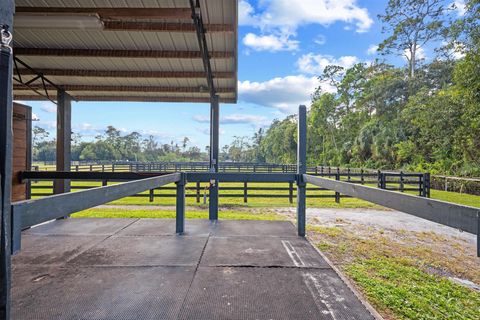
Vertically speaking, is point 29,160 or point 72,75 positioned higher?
point 72,75

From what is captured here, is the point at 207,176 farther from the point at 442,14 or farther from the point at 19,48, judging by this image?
the point at 442,14

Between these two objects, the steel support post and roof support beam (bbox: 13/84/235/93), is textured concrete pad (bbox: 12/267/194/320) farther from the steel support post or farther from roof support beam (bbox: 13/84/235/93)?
roof support beam (bbox: 13/84/235/93)

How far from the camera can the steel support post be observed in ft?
2.45

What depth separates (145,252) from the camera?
3234mm

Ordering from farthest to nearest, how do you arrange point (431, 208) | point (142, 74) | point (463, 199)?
point (463, 199), point (142, 74), point (431, 208)

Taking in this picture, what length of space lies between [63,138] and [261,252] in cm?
461

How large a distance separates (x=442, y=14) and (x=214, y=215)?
910 inches

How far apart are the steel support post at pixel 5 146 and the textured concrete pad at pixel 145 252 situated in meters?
2.21

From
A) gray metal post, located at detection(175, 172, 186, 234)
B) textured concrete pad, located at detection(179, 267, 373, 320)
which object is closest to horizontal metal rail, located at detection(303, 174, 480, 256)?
→ textured concrete pad, located at detection(179, 267, 373, 320)

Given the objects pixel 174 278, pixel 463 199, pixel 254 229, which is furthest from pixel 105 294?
pixel 463 199

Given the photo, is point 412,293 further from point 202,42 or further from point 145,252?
point 202,42

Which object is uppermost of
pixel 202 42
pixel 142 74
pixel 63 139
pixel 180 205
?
pixel 202 42

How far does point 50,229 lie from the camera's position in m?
4.25

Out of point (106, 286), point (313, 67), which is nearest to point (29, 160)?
point (106, 286)
